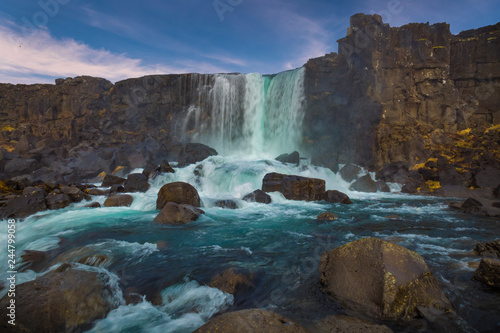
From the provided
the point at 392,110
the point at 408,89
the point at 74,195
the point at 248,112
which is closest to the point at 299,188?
the point at 74,195

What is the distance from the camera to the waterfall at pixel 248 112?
1225 inches

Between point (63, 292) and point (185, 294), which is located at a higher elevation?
point (63, 292)

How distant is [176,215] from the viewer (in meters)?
10.6

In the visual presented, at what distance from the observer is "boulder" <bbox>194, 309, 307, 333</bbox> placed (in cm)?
337

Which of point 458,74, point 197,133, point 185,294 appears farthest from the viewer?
point 197,133

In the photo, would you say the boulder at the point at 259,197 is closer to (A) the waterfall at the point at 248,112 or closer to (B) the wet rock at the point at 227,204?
(B) the wet rock at the point at 227,204

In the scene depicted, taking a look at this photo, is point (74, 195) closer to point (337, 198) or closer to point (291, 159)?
point (337, 198)

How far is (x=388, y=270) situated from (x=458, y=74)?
32.3 m

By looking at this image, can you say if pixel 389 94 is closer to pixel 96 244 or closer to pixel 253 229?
pixel 253 229

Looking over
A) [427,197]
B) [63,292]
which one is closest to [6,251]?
[63,292]

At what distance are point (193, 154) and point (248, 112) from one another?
8846 mm

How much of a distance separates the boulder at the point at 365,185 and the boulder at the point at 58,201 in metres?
17.8

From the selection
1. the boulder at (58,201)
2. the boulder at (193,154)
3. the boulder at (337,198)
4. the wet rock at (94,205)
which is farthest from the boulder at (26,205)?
the boulder at (193,154)

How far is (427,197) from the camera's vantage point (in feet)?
59.0
